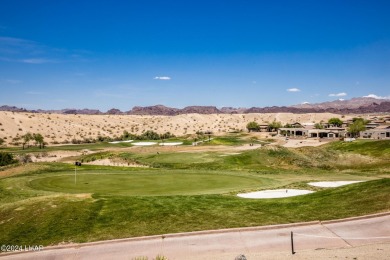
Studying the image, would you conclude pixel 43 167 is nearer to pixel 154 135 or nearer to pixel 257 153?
pixel 257 153

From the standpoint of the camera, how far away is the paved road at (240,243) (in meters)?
15.0

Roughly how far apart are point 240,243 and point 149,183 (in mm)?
19963

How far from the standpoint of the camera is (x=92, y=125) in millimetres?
149750

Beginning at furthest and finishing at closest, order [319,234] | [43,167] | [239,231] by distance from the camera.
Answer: [43,167] < [239,231] < [319,234]

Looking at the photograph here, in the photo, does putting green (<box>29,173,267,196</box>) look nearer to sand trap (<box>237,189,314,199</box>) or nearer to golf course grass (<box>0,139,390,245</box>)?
golf course grass (<box>0,139,390,245</box>)

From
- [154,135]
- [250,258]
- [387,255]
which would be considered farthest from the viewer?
[154,135]

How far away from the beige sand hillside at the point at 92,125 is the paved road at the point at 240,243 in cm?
10066

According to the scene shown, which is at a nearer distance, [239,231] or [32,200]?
[239,231]

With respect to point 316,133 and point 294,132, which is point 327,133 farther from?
point 294,132

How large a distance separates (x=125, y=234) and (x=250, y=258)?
21.2 feet

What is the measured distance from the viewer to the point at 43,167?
46.0 metres

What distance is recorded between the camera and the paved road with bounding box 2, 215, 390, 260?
1497cm

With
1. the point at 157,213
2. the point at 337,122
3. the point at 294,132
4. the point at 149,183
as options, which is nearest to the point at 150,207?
the point at 157,213

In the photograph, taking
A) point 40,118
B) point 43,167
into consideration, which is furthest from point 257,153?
point 40,118
